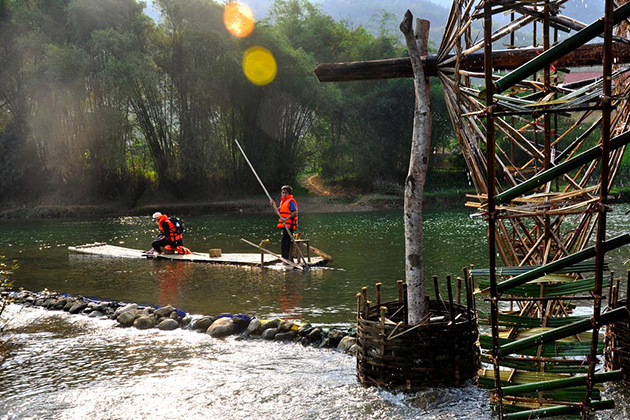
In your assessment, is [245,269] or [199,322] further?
[245,269]

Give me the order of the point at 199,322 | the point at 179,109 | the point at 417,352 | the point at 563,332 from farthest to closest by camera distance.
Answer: the point at 179,109
the point at 199,322
the point at 417,352
the point at 563,332

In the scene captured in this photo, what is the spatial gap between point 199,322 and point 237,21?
84.1ft

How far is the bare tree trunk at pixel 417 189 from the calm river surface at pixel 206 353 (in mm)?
877

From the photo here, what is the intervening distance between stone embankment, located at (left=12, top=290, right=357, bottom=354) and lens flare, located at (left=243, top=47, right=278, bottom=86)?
885 inches

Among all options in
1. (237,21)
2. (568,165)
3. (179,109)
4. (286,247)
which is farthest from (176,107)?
(568,165)

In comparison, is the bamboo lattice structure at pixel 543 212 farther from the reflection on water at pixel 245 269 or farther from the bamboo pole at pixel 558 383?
the reflection on water at pixel 245 269

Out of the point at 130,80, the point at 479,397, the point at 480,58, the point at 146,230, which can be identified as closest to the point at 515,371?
the point at 479,397

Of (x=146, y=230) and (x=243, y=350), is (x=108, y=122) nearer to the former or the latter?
(x=146, y=230)

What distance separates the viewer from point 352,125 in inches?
1481

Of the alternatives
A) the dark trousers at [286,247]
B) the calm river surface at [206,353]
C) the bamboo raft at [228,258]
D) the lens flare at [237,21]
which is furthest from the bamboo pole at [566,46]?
the lens flare at [237,21]

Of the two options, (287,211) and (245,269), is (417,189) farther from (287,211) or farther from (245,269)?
(245,269)

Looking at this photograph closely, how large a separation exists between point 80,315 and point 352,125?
28729 mm

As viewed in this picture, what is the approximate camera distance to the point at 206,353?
26.1 feet

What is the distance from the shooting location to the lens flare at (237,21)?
105ft
